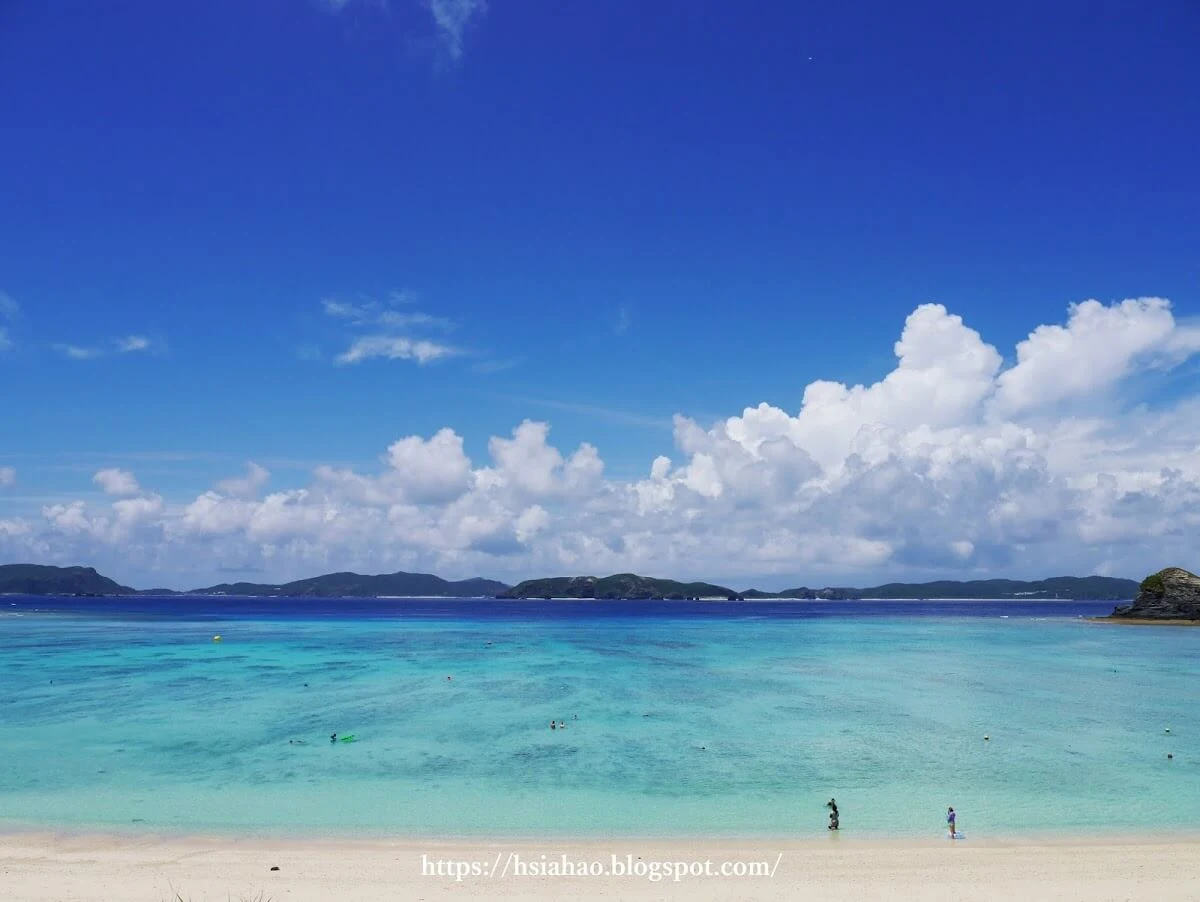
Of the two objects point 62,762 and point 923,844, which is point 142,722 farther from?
point 923,844

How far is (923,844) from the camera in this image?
2639 cm

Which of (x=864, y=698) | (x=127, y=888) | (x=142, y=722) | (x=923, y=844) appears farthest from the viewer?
(x=864, y=698)

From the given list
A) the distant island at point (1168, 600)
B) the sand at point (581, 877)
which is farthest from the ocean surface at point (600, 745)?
the distant island at point (1168, 600)

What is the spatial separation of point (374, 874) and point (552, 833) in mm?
6815

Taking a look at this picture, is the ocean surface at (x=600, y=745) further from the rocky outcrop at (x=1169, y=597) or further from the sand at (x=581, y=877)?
the rocky outcrop at (x=1169, y=597)

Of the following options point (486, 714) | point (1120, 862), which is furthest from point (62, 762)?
point (1120, 862)

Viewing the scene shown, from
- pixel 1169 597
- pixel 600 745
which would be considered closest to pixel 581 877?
pixel 600 745

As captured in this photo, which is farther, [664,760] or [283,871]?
Answer: [664,760]

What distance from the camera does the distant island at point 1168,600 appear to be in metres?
130

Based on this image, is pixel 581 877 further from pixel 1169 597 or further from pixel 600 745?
pixel 1169 597

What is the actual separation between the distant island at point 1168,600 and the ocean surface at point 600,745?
208 feet

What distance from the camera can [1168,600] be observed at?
13288 centimetres

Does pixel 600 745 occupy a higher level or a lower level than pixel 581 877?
lower

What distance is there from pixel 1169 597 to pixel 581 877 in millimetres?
147528
